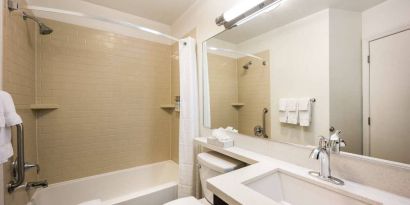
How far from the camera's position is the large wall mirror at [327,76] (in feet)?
2.40

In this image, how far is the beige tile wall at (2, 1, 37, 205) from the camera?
1.13m

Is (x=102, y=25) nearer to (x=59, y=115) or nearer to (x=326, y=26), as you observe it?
(x=59, y=115)

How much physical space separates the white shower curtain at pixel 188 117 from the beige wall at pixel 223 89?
0.61ft

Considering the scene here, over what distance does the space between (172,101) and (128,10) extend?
1.33 m

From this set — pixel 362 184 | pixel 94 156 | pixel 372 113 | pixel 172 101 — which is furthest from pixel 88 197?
pixel 372 113

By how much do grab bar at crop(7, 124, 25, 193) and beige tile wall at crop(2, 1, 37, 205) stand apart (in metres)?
0.04

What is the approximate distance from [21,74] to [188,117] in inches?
58.0

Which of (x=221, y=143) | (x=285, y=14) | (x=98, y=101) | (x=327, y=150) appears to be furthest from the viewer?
(x=98, y=101)

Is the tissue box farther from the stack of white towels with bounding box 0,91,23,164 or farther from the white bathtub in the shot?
the stack of white towels with bounding box 0,91,23,164

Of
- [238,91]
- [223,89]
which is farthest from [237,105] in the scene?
[223,89]

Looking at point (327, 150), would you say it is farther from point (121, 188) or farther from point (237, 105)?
point (121, 188)

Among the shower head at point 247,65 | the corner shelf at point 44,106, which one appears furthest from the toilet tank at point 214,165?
the corner shelf at point 44,106

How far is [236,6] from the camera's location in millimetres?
1326

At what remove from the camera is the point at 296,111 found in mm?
1074
